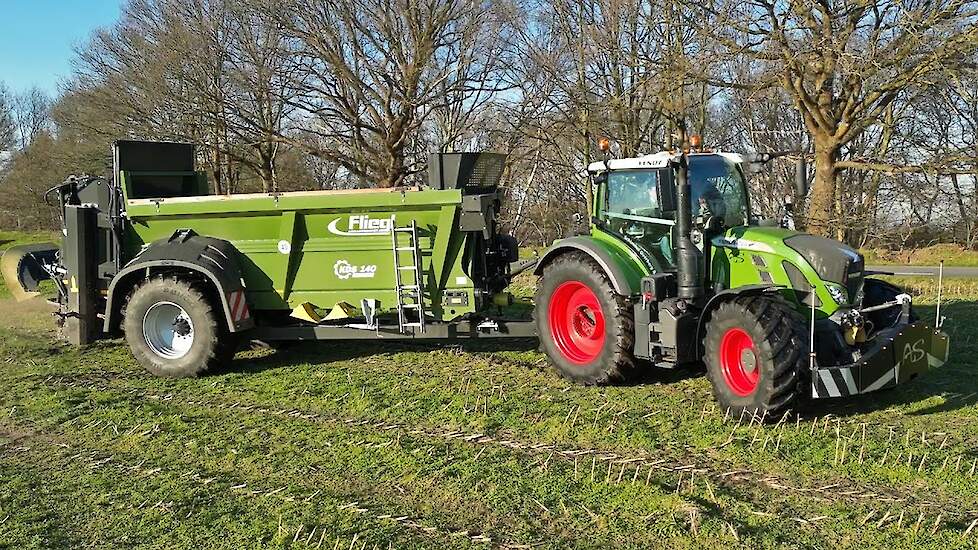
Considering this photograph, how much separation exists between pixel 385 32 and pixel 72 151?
12.6m

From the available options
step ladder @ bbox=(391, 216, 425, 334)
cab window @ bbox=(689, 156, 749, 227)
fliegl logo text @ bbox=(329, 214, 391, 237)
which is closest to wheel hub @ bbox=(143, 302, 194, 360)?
fliegl logo text @ bbox=(329, 214, 391, 237)

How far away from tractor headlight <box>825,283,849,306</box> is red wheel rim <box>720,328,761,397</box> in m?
0.77

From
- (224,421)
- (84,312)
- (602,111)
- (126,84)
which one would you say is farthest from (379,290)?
(126,84)

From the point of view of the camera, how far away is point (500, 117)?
2445cm

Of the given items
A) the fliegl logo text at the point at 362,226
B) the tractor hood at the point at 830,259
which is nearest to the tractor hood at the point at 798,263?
the tractor hood at the point at 830,259

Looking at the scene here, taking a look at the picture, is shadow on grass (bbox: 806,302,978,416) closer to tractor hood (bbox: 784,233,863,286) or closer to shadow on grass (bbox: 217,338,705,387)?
tractor hood (bbox: 784,233,863,286)

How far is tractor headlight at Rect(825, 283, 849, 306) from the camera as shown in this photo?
5969mm

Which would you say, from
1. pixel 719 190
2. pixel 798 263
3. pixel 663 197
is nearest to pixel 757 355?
pixel 798 263

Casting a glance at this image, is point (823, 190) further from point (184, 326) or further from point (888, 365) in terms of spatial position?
point (184, 326)

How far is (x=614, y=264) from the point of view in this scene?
270 inches

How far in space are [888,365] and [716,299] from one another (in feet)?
4.13

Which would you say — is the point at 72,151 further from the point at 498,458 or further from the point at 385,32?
the point at 498,458

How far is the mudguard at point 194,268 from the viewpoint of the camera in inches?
308

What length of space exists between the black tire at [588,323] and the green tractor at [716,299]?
0.04 ft
